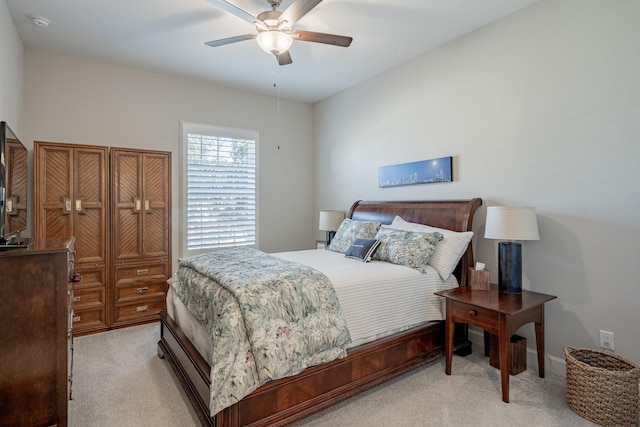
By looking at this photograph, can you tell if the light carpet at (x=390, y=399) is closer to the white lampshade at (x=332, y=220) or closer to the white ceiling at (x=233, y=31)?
the white lampshade at (x=332, y=220)

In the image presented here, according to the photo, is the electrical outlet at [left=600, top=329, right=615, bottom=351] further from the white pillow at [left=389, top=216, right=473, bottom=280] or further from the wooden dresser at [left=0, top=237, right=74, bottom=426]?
the wooden dresser at [left=0, top=237, right=74, bottom=426]

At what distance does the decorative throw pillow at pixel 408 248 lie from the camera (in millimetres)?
2775

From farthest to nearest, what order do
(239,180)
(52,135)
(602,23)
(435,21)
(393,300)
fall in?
(239,180), (52,135), (435,21), (393,300), (602,23)

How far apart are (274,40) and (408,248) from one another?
197 centimetres

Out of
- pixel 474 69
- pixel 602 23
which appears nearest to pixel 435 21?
pixel 474 69

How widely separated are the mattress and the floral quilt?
4.4 inches

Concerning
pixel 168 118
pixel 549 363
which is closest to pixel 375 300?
pixel 549 363

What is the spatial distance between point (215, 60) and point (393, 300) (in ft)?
10.6

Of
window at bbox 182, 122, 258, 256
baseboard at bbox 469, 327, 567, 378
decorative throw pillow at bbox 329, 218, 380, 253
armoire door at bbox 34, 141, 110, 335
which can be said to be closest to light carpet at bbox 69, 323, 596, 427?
baseboard at bbox 469, 327, 567, 378

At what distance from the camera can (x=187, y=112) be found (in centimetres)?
429

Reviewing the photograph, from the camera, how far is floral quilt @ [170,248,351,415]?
172cm

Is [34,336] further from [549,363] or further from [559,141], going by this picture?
[559,141]

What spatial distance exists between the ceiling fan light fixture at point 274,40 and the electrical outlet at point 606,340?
3.13 m

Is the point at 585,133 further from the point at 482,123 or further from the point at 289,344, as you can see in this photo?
the point at 289,344
